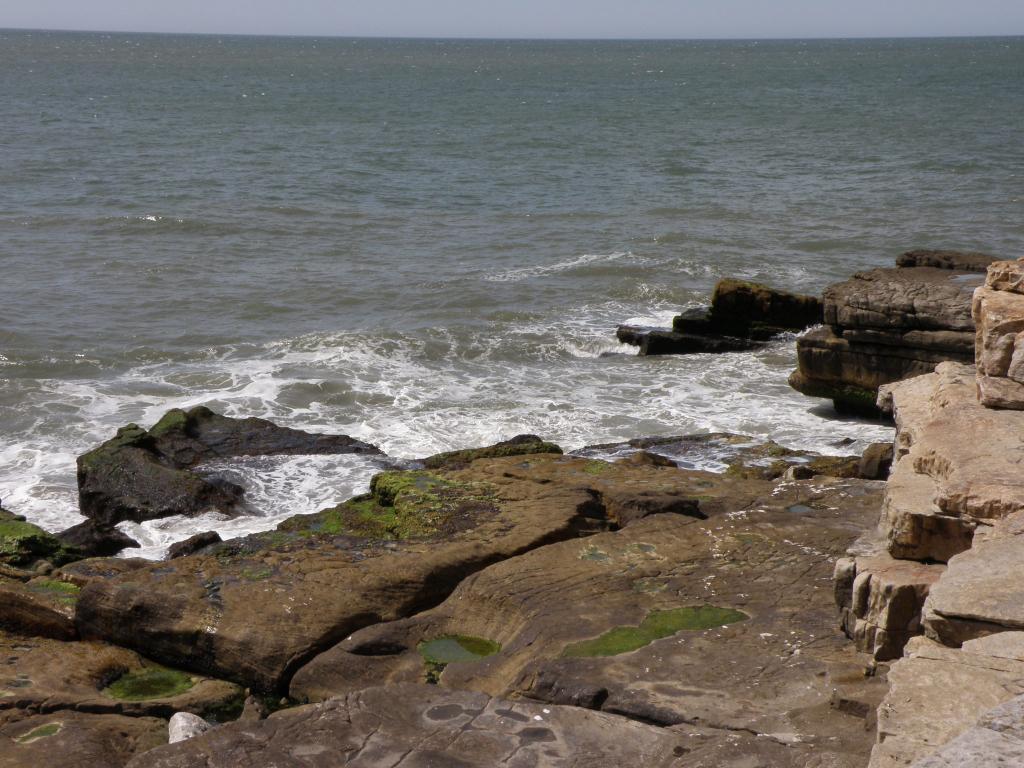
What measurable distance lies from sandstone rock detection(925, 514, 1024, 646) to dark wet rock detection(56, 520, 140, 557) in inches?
325

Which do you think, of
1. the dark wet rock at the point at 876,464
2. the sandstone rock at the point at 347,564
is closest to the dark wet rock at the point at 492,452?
the sandstone rock at the point at 347,564

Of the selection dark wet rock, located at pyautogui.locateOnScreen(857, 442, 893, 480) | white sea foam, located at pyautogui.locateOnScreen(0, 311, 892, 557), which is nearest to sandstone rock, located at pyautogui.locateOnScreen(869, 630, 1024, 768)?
dark wet rock, located at pyautogui.locateOnScreen(857, 442, 893, 480)

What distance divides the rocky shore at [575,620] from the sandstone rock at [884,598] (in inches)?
0.7

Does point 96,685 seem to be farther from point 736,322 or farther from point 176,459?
point 736,322

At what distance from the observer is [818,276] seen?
83.1ft

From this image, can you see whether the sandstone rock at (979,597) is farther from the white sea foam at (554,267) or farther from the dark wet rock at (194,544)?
the white sea foam at (554,267)

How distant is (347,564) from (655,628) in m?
2.57

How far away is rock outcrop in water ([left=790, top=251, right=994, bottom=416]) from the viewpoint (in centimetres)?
1489

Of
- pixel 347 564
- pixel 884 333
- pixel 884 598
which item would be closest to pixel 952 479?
pixel 884 598

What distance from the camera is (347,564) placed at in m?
9.18

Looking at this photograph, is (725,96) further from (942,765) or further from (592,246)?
(942,765)

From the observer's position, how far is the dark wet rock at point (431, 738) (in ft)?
19.6

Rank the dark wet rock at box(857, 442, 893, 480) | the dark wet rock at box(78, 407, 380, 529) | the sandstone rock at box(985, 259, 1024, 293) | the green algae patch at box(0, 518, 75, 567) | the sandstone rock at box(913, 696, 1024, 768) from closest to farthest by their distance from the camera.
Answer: the sandstone rock at box(913, 696, 1024, 768) → the sandstone rock at box(985, 259, 1024, 293) → the green algae patch at box(0, 518, 75, 567) → the dark wet rock at box(857, 442, 893, 480) → the dark wet rock at box(78, 407, 380, 529)

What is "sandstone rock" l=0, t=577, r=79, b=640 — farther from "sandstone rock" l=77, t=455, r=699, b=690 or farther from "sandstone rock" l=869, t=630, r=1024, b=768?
"sandstone rock" l=869, t=630, r=1024, b=768
